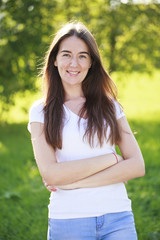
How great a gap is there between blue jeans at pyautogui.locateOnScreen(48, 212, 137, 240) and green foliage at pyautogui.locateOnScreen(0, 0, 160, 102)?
4.18m

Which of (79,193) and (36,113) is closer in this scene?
A: (79,193)

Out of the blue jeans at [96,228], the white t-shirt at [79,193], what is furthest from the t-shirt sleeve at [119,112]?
the blue jeans at [96,228]

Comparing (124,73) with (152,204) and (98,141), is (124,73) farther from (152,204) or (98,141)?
(98,141)

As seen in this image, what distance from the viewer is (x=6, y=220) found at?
3.90m

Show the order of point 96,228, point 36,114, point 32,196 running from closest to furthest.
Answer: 1. point 96,228
2. point 36,114
3. point 32,196

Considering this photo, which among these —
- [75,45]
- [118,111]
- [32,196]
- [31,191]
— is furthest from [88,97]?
[31,191]

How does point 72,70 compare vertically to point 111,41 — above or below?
below

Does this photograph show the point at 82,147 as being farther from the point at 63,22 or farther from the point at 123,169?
the point at 63,22

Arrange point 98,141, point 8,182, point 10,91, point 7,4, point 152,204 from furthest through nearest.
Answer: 1. point 10,91
2. point 7,4
3. point 8,182
4. point 152,204
5. point 98,141

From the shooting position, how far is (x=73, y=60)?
2.32m

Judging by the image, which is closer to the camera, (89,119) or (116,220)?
(116,220)

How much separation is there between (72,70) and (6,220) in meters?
2.27

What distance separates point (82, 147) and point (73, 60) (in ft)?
1.92

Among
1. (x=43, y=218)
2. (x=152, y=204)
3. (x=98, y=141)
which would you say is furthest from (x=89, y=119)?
(x=152, y=204)
